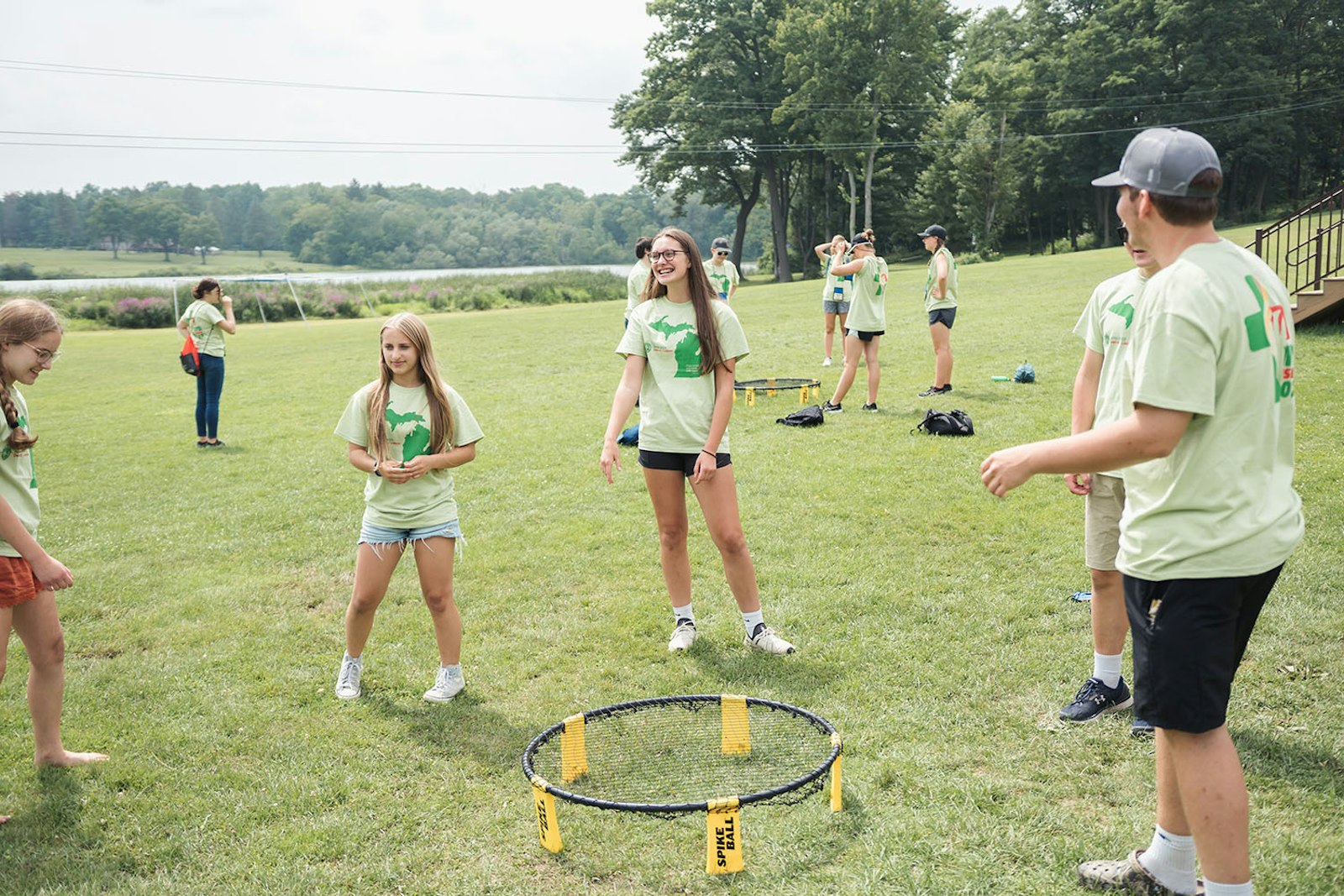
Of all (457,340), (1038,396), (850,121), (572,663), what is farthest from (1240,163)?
(572,663)

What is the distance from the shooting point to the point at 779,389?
13.4 m

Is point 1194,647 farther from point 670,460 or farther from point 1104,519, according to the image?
point 670,460

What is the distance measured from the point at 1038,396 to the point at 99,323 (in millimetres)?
40366

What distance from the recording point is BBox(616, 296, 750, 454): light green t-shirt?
17.6 ft

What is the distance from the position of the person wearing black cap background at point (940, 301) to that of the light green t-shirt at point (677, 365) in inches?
309

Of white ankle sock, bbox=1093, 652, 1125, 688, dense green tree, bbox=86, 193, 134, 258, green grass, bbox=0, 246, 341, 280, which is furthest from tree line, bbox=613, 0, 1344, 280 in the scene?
white ankle sock, bbox=1093, 652, 1125, 688

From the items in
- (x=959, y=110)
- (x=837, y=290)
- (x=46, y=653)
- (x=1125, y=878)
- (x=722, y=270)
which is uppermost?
(x=959, y=110)

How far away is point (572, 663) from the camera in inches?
218

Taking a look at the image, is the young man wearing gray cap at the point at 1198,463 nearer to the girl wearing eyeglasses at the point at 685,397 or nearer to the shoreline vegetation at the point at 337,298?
the girl wearing eyeglasses at the point at 685,397

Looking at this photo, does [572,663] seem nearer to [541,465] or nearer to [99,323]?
[541,465]

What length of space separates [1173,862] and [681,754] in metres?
2.08

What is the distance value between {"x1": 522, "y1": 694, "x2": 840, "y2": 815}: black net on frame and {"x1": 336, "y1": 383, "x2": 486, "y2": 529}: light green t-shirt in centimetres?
137

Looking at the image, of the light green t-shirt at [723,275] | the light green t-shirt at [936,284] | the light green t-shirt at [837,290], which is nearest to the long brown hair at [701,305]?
the light green t-shirt at [936,284]

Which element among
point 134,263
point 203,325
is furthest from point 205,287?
point 134,263
